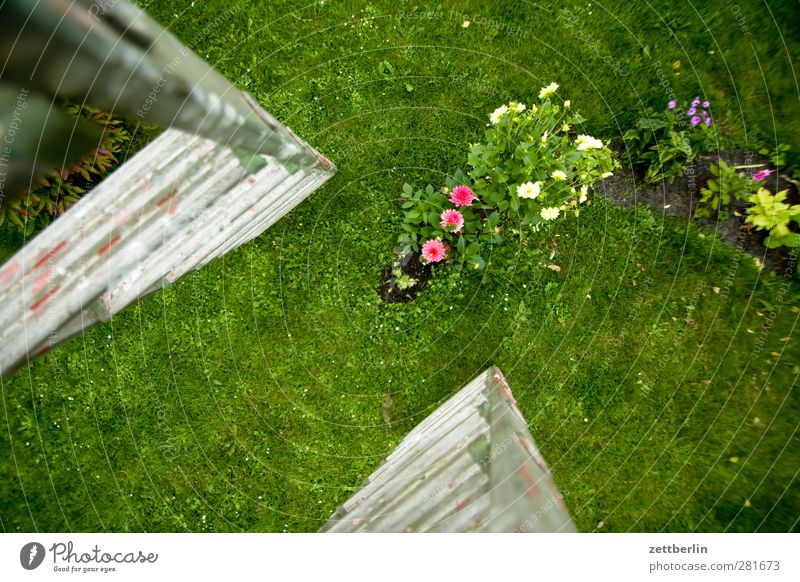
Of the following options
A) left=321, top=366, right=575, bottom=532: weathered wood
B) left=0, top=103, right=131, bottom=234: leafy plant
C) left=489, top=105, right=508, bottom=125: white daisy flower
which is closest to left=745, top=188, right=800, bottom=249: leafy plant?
left=489, top=105, right=508, bottom=125: white daisy flower

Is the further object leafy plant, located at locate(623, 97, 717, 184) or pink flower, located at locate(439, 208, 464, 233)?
leafy plant, located at locate(623, 97, 717, 184)

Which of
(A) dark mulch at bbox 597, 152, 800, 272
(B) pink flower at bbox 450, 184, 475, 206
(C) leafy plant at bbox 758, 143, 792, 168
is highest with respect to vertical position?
(C) leafy plant at bbox 758, 143, 792, 168

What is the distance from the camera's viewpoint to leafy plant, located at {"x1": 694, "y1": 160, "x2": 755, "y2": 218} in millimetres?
4016

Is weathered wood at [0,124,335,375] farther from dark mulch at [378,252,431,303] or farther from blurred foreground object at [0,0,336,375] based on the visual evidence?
dark mulch at [378,252,431,303]

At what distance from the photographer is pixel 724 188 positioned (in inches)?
159

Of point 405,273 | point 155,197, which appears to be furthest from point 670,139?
point 155,197

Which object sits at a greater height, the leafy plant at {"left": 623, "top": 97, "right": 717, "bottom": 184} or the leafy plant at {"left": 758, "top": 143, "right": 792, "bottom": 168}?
the leafy plant at {"left": 758, "top": 143, "right": 792, "bottom": 168}

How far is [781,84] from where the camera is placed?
413cm

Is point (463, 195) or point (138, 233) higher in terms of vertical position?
point (463, 195)

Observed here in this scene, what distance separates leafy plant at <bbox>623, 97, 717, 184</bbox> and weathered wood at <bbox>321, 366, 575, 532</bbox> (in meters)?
2.28

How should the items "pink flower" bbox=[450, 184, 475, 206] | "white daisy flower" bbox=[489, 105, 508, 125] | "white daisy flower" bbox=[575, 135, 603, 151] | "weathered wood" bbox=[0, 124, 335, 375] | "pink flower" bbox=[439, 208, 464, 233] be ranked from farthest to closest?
"weathered wood" bbox=[0, 124, 335, 375], "pink flower" bbox=[439, 208, 464, 233], "pink flower" bbox=[450, 184, 475, 206], "white daisy flower" bbox=[489, 105, 508, 125], "white daisy flower" bbox=[575, 135, 603, 151]

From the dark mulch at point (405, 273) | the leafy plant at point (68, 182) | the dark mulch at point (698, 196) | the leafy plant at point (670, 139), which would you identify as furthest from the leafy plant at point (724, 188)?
the leafy plant at point (68, 182)

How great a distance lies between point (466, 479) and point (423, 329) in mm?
1358

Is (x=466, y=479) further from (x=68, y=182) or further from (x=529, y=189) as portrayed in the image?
(x=68, y=182)
